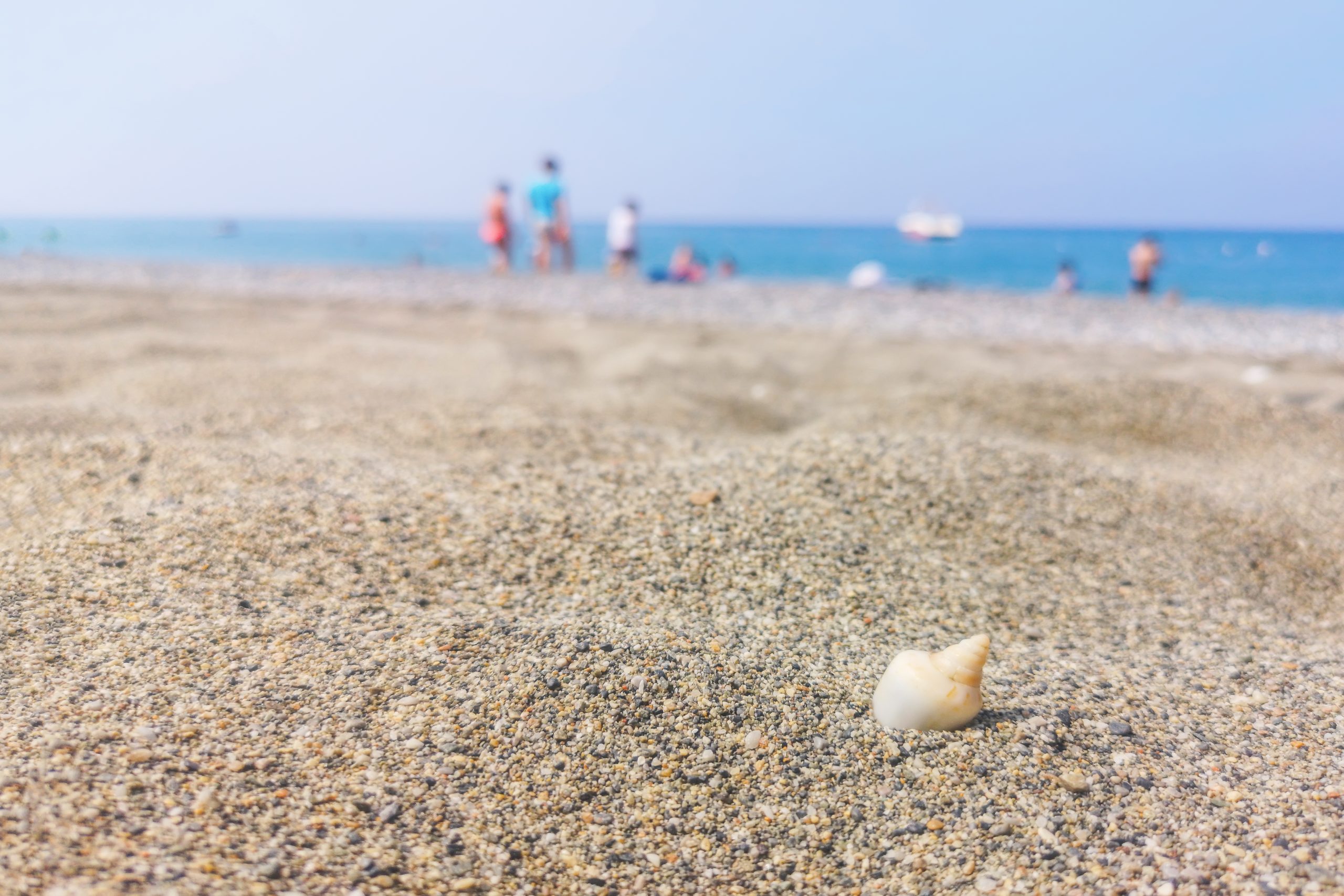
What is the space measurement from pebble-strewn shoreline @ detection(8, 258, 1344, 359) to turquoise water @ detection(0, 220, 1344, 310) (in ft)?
13.3

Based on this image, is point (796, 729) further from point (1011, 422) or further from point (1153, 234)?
point (1153, 234)

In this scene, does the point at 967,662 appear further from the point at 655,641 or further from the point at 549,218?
the point at 549,218

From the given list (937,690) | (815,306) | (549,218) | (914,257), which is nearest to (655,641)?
(937,690)

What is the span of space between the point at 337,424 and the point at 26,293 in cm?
658

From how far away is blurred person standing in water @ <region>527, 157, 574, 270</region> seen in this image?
1208 centimetres

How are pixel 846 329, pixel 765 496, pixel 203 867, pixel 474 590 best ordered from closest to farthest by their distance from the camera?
pixel 203 867 → pixel 474 590 → pixel 765 496 → pixel 846 329

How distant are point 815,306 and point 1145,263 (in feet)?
20.5

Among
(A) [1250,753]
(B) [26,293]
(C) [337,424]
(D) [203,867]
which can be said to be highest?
(B) [26,293]

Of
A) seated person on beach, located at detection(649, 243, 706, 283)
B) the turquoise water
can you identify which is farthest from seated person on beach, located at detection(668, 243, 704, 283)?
the turquoise water

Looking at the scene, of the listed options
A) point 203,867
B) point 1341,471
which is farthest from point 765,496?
point 1341,471

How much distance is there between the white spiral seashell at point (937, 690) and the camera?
1.85 metres

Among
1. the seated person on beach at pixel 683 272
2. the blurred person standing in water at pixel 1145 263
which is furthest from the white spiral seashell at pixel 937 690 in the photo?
the blurred person standing in water at pixel 1145 263

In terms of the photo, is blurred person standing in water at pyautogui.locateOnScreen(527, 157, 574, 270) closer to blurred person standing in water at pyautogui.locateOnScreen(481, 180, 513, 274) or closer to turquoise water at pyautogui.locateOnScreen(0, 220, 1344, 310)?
blurred person standing in water at pyautogui.locateOnScreen(481, 180, 513, 274)

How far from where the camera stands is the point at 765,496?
2.95 meters
